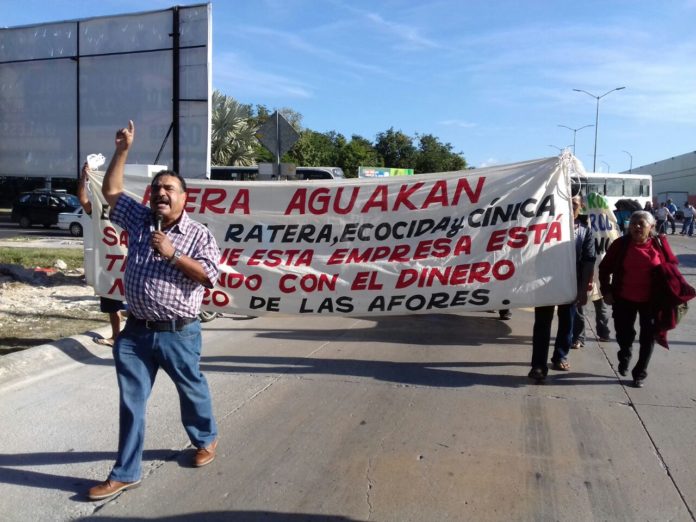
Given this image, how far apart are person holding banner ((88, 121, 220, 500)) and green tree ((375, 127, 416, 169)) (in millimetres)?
64695

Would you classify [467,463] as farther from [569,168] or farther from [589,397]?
[569,168]

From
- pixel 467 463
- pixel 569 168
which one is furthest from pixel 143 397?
pixel 569 168

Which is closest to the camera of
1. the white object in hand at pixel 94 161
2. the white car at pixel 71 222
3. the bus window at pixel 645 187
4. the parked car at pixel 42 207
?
the white object in hand at pixel 94 161

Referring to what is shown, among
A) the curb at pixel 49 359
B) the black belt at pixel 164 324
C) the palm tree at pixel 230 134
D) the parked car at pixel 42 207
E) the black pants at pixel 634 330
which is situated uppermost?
the palm tree at pixel 230 134

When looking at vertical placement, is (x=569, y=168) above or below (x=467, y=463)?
above

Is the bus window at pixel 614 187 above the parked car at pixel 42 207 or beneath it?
above

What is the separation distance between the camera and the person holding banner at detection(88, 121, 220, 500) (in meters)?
3.67

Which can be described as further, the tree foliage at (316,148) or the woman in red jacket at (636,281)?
the tree foliage at (316,148)

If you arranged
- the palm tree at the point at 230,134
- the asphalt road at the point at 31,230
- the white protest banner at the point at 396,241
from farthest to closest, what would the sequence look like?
the palm tree at the point at 230,134
the asphalt road at the point at 31,230
the white protest banner at the point at 396,241

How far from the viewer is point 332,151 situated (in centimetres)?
5919

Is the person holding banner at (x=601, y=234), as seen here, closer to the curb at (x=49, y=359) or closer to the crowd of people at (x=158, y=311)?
the crowd of people at (x=158, y=311)

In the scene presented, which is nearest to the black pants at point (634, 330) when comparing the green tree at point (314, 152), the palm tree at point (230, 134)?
the palm tree at point (230, 134)

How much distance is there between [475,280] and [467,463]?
2372mm

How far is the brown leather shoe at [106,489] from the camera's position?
3670 mm
